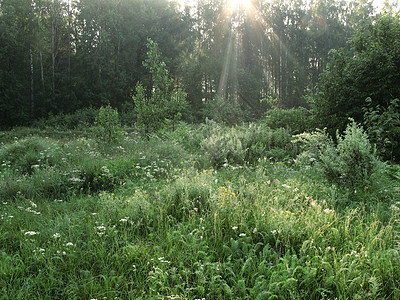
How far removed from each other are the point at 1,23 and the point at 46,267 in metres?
28.7

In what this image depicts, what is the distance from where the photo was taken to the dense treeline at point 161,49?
Answer: 25.2 metres

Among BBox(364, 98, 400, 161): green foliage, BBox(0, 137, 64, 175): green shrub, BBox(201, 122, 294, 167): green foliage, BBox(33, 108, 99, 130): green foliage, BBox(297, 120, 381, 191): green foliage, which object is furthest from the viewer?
BBox(33, 108, 99, 130): green foliage

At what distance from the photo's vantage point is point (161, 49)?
31.4 m

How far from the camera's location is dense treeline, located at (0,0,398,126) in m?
25.2

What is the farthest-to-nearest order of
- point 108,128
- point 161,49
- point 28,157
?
point 161,49, point 108,128, point 28,157

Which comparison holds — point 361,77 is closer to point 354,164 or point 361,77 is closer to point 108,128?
point 354,164

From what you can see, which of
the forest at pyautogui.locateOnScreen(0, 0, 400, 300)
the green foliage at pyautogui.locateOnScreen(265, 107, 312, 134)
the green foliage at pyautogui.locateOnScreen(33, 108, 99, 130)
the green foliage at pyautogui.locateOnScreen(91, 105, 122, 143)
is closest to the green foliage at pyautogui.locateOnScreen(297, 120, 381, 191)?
the forest at pyautogui.locateOnScreen(0, 0, 400, 300)

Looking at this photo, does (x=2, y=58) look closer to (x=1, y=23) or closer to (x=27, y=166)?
(x=1, y=23)

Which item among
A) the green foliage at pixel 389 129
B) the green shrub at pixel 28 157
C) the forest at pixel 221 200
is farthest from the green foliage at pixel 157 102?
the green foliage at pixel 389 129

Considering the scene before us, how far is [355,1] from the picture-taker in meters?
38.5

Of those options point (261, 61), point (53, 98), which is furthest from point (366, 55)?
point (261, 61)

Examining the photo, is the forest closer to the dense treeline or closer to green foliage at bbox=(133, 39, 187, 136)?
green foliage at bbox=(133, 39, 187, 136)

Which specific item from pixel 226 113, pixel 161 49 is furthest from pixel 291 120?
pixel 161 49

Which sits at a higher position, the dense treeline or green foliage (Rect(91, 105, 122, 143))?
the dense treeline
